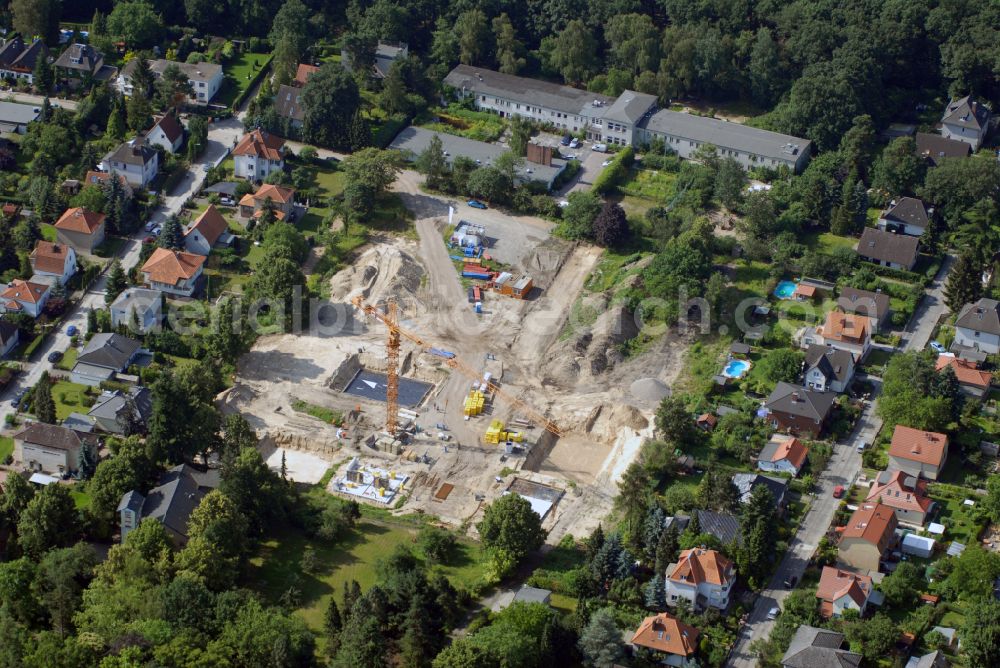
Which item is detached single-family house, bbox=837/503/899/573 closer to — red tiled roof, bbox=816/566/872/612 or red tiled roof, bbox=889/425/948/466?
red tiled roof, bbox=816/566/872/612

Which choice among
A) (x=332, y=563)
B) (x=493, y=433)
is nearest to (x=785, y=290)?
(x=493, y=433)

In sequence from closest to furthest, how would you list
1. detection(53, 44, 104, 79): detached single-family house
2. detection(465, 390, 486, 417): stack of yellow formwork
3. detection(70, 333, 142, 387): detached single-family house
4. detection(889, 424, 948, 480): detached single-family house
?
detection(889, 424, 948, 480): detached single-family house → detection(70, 333, 142, 387): detached single-family house → detection(465, 390, 486, 417): stack of yellow formwork → detection(53, 44, 104, 79): detached single-family house

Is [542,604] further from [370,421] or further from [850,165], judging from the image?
[850,165]

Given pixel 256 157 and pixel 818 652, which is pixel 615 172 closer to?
pixel 256 157

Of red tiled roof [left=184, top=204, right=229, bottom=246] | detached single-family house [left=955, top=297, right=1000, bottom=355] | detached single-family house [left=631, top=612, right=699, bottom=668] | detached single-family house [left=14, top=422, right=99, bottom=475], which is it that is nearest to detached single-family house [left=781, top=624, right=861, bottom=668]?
detached single-family house [left=631, top=612, right=699, bottom=668]

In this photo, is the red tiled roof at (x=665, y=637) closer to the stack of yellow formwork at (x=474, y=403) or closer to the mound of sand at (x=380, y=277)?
the stack of yellow formwork at (x=474, y=403)

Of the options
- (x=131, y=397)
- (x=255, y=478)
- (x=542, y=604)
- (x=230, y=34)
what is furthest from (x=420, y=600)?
(x=230, y=34)

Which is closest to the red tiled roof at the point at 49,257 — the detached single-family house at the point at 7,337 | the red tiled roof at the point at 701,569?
the detached single-family house at the point at 7,337
